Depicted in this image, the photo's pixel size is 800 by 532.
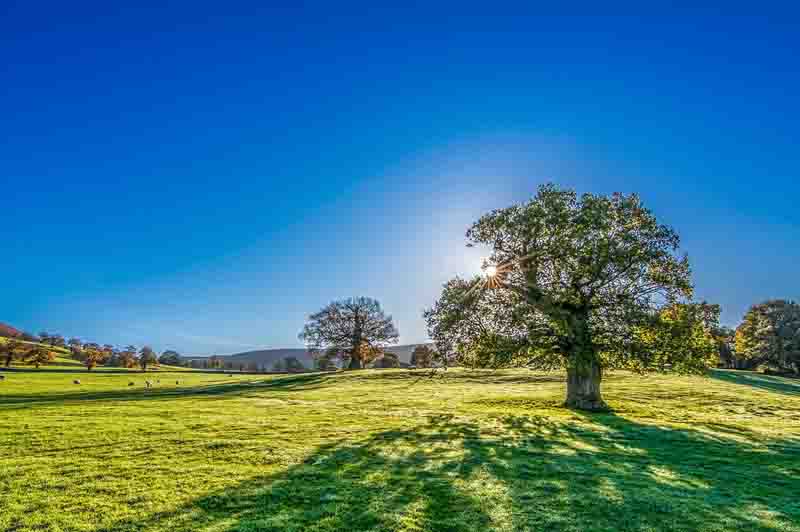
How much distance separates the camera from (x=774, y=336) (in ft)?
227

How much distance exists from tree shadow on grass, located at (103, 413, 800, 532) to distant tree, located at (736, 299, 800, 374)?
233ft

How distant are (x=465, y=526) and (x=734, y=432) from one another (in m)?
17.7

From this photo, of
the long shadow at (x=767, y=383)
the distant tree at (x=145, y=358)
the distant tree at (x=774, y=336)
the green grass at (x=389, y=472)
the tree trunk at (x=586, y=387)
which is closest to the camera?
the green grass at (x=389, y=472)

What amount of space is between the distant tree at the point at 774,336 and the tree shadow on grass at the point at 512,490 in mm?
70969

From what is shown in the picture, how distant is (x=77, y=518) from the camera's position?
7.62m

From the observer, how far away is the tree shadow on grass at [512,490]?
7.66m

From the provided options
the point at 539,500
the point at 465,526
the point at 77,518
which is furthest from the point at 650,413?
the point at 77,518

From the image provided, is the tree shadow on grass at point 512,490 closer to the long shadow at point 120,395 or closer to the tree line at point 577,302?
the tree line at point 577,302

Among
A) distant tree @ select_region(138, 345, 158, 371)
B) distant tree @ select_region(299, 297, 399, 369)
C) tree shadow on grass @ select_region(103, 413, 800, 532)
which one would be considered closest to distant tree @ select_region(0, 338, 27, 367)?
distant tree @ select_region(138, 345, 158, 371)

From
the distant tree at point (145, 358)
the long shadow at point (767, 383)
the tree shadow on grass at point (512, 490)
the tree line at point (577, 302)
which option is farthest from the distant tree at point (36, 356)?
the long shadow at point (767, 383)

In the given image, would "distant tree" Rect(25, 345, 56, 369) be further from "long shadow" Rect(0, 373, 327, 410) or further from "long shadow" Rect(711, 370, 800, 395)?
"long shadow" Rect(711, 370, 800, 395)

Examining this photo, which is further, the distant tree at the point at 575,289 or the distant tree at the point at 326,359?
the distant tree at the point at 326,359

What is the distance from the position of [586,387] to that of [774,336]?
2615 inches

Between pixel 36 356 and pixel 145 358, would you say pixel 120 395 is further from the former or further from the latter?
pixel 145 358
